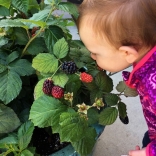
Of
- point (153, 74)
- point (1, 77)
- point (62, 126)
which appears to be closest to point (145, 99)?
point (153, 74)

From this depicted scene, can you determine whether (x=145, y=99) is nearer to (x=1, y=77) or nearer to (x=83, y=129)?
(x=83, y=129)

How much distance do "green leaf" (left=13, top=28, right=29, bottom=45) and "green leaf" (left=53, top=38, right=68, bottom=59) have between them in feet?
0.31

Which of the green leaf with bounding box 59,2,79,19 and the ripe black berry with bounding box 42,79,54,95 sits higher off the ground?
the green leaf with bounding box 59,2,79,19

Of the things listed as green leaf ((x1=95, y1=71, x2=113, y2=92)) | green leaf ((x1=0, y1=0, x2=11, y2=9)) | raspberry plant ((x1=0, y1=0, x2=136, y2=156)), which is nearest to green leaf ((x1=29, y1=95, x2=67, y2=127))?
raspberry plant ((x1=0, y1=0, x2=136, y2=156))

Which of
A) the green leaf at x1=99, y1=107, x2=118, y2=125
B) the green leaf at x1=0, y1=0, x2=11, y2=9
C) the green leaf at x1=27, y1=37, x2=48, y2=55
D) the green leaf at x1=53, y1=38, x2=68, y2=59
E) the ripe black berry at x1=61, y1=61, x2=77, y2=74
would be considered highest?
the green leaf at x1=0, y1=0, x2=11, y2=9

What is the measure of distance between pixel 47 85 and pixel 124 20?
177 mm

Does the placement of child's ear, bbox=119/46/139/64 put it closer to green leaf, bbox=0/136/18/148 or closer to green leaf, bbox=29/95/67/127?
green leaf, bbox=29/95/67/127

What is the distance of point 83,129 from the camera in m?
0.54

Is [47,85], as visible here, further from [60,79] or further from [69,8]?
[69,8]

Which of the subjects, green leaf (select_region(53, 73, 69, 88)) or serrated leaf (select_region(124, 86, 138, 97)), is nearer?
green leaf (select_region(53, 73, 69, 88))

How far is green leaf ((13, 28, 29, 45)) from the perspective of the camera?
64cm

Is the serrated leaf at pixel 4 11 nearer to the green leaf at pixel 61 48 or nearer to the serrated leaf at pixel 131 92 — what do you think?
the green leaf at pixel 61 48

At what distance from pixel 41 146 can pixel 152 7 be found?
391 mm

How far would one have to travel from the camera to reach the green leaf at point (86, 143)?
1.87ft
